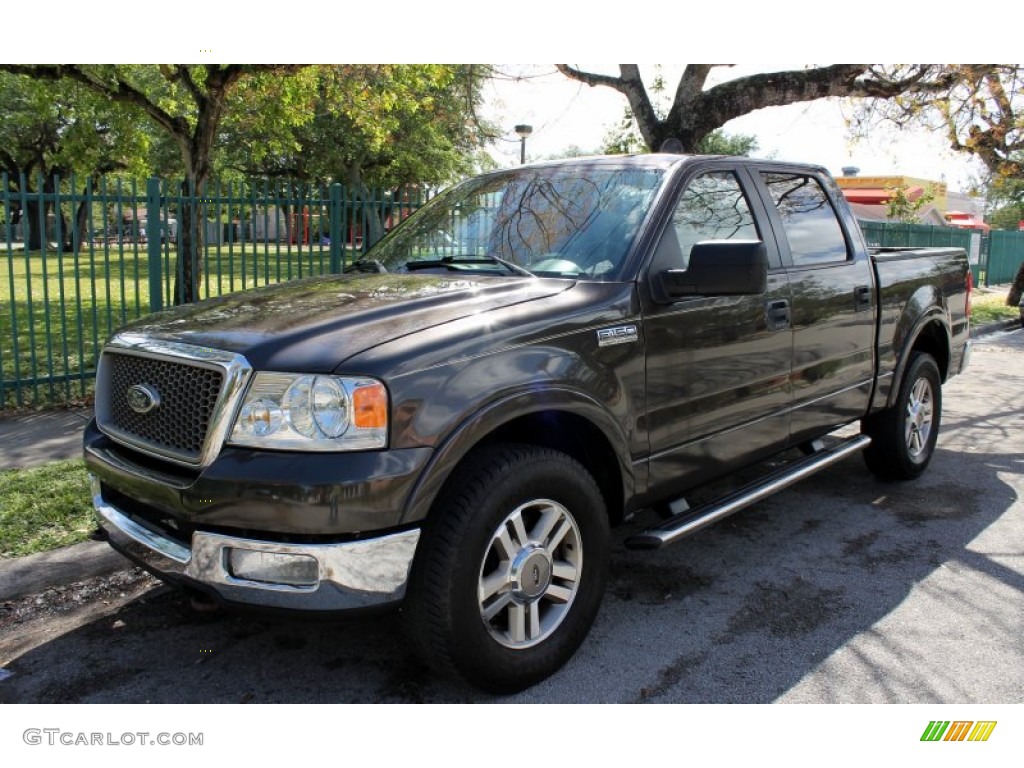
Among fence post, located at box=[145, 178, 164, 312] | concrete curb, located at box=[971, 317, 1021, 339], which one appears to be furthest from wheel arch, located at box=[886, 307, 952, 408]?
concrete curb, located at box=[971, 317, 1021, 339]

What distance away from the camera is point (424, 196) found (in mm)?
10305

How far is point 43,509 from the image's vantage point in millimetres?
4645

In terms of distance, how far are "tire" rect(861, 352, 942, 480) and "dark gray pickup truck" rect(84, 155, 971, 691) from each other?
108cm

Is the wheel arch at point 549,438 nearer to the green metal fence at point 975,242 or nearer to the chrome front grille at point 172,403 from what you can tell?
the chrome front grille at point 172,403

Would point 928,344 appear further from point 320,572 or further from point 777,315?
point 320,572

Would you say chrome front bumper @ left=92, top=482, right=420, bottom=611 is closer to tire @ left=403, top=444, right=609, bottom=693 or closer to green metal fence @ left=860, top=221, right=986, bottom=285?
tire @ left=403, top=444, right=609, bottom=693

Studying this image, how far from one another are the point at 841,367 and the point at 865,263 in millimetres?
724

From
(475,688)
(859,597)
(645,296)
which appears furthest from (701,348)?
(475,688)

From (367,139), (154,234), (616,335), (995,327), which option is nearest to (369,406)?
(616,335)

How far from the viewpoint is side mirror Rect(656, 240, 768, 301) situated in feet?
10.9

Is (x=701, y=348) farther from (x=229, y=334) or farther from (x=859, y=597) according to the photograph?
(x=229, y=334)

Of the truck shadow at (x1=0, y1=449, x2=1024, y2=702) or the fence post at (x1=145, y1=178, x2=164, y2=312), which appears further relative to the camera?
the fence post at (x1=145, y1=178, x2=164, y2=312)

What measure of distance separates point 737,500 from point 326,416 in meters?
2.16

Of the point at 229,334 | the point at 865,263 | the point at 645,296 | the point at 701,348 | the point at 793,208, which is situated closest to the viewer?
the point at 229,334
